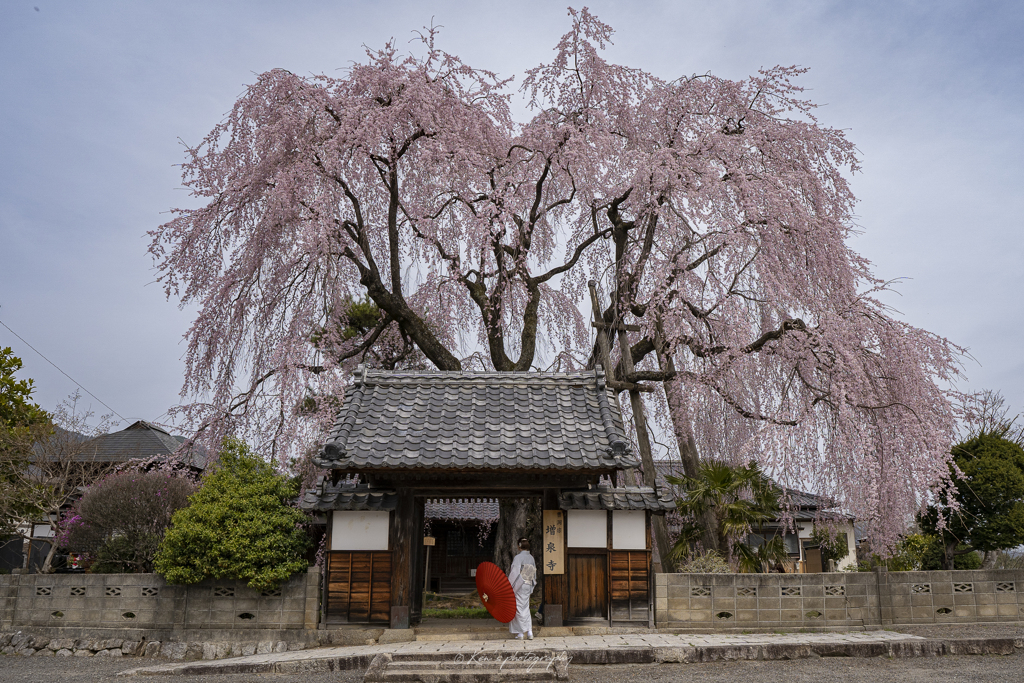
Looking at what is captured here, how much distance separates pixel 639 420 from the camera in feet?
42.5

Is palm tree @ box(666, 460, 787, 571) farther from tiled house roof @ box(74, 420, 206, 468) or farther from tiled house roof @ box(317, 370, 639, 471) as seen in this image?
tiled house roof @ box(74, 420, 206, 468)

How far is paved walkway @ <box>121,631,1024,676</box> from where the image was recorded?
8141 millimetres

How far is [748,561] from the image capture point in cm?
1069

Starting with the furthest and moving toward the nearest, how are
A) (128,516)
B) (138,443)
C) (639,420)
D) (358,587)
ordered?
(138,443), (639,420), (128,516), (358,587)

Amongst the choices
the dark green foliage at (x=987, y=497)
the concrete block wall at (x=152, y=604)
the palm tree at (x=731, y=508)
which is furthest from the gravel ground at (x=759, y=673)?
the dark green foliage at (x=987, y=497)

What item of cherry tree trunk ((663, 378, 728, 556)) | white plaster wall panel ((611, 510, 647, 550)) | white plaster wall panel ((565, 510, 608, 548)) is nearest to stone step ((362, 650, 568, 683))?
white plaster wall panel ((565, 510, 608, 548))

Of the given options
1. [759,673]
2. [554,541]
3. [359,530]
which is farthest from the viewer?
[554,541]

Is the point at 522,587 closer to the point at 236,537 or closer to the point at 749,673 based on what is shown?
the point at 749,673

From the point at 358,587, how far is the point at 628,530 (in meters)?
3.78

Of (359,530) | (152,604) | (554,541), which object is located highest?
(359,530)

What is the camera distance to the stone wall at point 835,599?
9664 mm

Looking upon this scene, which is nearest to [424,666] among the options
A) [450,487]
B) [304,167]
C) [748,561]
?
[450,487]

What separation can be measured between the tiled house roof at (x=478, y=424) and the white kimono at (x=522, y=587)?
164 centimetres

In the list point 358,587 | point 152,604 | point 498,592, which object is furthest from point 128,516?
point 498,592
